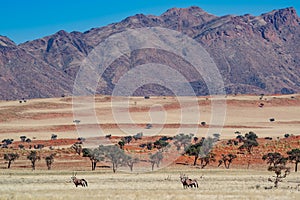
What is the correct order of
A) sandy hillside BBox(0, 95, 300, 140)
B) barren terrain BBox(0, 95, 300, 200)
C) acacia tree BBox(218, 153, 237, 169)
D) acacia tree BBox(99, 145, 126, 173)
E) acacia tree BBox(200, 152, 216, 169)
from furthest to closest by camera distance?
sandy hillside BBox(0, 95, 300, 140), acacia tree BBox(200, 152, 216, 169), acacia tree BBox(218, 153, 237, 169), acacia tree BBox(99, 145, 126, 173), barren terrain BBox(0, 95, 300, 200)

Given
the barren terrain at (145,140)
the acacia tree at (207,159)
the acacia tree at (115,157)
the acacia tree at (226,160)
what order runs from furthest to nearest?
the acacia tree at (207,159), the acacia tree at (226,160), the acacia tree at (115,157), the barren terrain at (145,140)

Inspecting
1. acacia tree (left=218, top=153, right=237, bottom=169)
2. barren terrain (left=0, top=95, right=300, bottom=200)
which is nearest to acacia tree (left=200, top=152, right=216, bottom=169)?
barren terrain (left=0, top=95, right=300, bottom=200)

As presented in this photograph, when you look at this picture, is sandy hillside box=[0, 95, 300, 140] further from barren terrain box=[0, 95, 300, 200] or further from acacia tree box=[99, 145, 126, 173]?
acacia tree box=[99, 145, 126, 173]

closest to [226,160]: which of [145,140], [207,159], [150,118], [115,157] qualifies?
[207,159]

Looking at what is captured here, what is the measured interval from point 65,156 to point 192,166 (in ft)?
71.1

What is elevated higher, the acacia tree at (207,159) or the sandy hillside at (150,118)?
the sandy hillside at (150,118)

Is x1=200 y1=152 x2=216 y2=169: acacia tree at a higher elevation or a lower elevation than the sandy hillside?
lower

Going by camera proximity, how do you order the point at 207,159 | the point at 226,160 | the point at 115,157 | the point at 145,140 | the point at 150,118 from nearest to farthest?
the point at 115,157 → the point at 207,159 → the point at 226,160 → the point at 145,140 → the point at 150,118

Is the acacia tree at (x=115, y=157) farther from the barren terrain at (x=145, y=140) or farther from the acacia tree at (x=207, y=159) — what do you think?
the acacia tree at (x=207, y=159)

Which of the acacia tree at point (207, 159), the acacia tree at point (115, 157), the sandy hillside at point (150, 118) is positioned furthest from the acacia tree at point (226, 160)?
the sandy hillside at point (150, 118)

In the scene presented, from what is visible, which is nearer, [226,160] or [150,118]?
[226,160]

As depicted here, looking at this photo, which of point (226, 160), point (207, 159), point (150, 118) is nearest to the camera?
point (207, 159)

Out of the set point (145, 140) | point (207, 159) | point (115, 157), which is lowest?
point (207, 159)

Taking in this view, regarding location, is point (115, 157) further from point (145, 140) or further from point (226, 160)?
point (145, 140)
